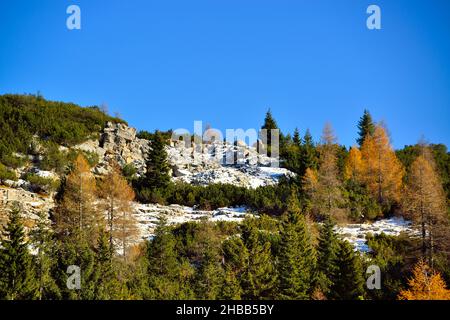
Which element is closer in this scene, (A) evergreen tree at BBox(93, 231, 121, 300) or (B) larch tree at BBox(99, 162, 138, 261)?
(A) evergreen tree at BBox(93, 231, 121, 300)

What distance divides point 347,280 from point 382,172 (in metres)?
21.2

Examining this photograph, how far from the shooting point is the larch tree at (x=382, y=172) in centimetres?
3809

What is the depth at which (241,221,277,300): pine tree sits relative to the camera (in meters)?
20.4

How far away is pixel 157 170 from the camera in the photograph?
40406 mm

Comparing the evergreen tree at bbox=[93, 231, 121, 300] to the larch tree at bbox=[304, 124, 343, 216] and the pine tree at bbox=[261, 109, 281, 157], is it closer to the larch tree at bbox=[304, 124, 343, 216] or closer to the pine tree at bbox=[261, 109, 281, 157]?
the larch tree at bbox=[304, 124, 343, 216]

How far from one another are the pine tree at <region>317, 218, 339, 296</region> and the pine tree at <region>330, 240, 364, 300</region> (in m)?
0.33

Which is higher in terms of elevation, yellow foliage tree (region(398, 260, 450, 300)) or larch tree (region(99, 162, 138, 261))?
larch tree (region(99, 162, 138, 261))

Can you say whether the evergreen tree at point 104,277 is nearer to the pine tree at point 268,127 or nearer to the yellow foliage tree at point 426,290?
the yellow foliage tree at point 426,290

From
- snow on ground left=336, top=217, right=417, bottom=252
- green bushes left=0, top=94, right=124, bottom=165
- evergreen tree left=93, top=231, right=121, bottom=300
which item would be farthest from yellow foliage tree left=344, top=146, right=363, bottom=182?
evergreen tree left=93, top=231, right=121, bottom=300

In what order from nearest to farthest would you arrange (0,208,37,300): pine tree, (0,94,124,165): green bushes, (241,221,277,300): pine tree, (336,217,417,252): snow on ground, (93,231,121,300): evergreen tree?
(0,208,37,300): pine tree → (93,231,121,300): evergreen tree → (241,221,277,300): pine tree → (336,217,417,252): snow on ground → (0,94,124,165): green bushes

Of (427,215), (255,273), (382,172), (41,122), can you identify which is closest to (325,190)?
(382,172)

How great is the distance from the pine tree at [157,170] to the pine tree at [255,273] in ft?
60.1
